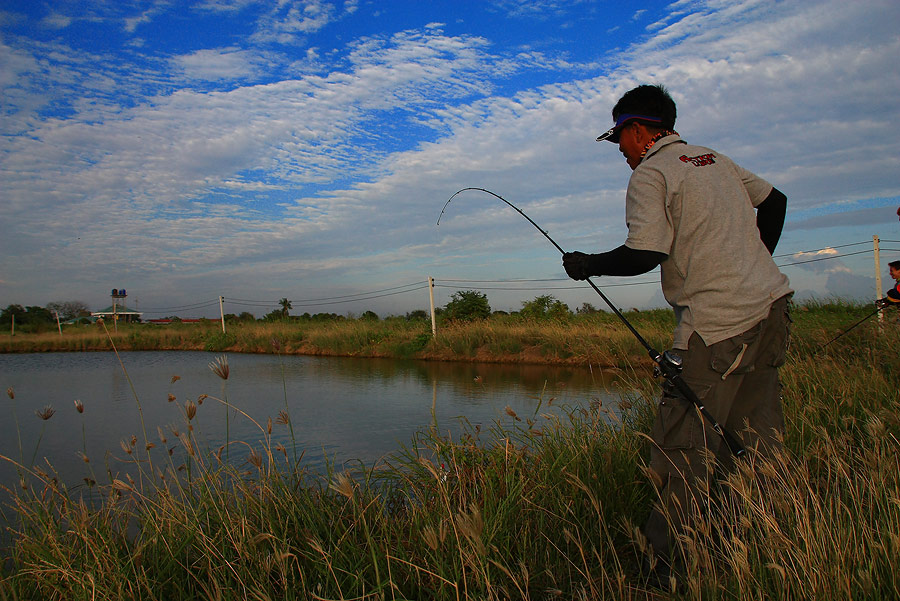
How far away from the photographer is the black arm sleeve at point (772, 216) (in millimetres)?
2502

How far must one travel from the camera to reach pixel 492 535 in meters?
2.04

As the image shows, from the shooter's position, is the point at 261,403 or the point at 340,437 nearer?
the point at 340,437

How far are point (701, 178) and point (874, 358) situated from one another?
4.56 meters

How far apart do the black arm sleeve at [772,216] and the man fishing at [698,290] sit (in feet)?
0.91

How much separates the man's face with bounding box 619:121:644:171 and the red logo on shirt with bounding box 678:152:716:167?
0.25 meters

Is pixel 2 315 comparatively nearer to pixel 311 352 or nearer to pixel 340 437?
pixel 311 352

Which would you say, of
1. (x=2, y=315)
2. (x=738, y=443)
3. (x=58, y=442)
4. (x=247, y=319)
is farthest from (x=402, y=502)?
(x=2, y=315)

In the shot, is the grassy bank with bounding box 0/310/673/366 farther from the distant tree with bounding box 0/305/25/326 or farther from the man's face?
the distant tree with bounding box 0/305/25/326

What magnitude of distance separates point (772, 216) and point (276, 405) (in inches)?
233

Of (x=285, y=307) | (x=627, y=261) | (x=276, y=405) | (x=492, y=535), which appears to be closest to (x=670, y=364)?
(x=627, y=261)

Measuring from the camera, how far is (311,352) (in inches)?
682

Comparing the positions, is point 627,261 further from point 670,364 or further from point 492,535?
point 492,535

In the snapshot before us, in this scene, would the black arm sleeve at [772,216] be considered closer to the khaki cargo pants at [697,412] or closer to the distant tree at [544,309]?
the khaki cargo pants at [697,412]

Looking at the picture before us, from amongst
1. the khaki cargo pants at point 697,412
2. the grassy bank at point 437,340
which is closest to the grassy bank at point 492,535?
the khaki cargo pants at point 697,412
